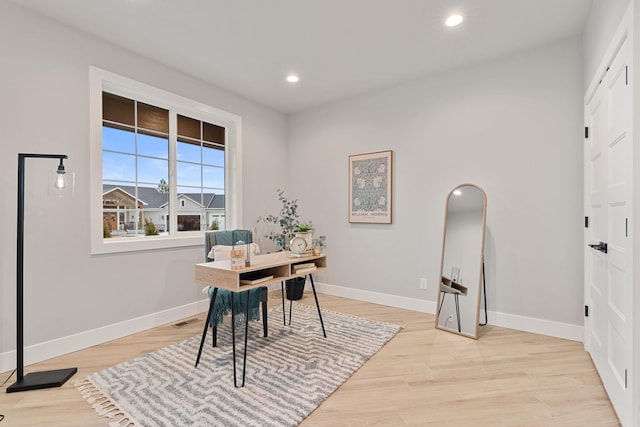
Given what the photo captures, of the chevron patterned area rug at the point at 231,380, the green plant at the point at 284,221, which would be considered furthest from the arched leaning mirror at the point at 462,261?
the green plant at the point at 284,221

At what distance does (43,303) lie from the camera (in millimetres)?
2406

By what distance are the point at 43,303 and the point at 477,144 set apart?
4147mm

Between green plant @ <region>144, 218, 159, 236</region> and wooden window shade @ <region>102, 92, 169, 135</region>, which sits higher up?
wooden window shade @ <region>102, 92, 169, 135</region>

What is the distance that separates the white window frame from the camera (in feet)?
8.83

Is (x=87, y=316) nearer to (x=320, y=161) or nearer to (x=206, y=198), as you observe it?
(x=206, y=198)

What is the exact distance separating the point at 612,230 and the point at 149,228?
383 cm

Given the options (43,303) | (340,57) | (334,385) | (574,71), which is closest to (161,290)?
(43,303)

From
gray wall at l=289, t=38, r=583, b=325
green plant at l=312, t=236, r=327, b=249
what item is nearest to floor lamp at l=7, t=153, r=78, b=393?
green plant at l=312, t=236, r=327, b=249

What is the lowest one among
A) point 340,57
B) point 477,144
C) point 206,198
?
point 206,198

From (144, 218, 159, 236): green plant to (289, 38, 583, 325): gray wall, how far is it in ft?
7.13

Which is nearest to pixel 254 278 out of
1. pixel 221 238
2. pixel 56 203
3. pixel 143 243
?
pixel 221 238

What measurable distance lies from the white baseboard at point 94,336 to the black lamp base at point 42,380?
0.24m

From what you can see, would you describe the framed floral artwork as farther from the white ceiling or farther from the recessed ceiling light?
the recessed ceiling light

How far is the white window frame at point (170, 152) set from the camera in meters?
2.69
